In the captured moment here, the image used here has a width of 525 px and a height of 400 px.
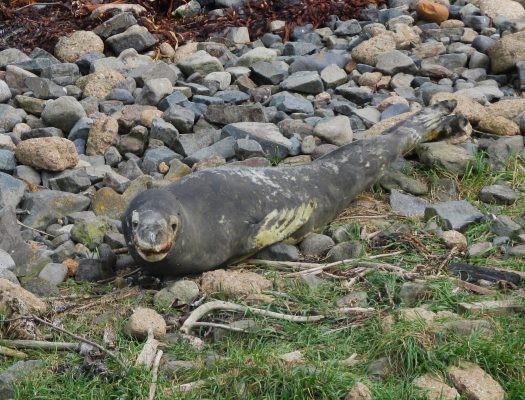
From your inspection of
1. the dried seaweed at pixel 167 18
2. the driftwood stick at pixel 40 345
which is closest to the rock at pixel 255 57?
the dried seaweed at pixel 167 18

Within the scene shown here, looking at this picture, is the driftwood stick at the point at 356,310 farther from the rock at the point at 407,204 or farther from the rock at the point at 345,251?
the rock at the point at 407,204

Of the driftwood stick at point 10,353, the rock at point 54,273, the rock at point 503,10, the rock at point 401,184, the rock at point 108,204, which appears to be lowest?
the rock at point 503,10

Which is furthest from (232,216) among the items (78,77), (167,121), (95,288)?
(78,77)

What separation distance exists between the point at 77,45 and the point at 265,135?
2849 millimetres

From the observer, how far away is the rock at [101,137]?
8359 millimetres

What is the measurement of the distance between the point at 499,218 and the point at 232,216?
171cm

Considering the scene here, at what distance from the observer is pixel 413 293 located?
581cm

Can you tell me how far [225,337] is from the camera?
5484mm

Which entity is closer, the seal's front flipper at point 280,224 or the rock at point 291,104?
the seal's front flipper at point 280,224

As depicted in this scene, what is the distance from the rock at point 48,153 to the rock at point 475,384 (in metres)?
3.77

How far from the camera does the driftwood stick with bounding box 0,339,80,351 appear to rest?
536cm

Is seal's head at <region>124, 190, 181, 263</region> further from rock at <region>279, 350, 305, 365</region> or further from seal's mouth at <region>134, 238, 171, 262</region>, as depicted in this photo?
rock at <region>279, 350, 305, 365</region>

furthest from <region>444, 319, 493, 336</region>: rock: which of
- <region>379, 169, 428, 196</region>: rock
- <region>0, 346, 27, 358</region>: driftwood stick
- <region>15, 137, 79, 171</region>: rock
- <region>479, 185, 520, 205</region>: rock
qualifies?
<region>15, 137, 79, 171</region>: rock

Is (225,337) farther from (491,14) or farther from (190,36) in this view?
(491,14)
